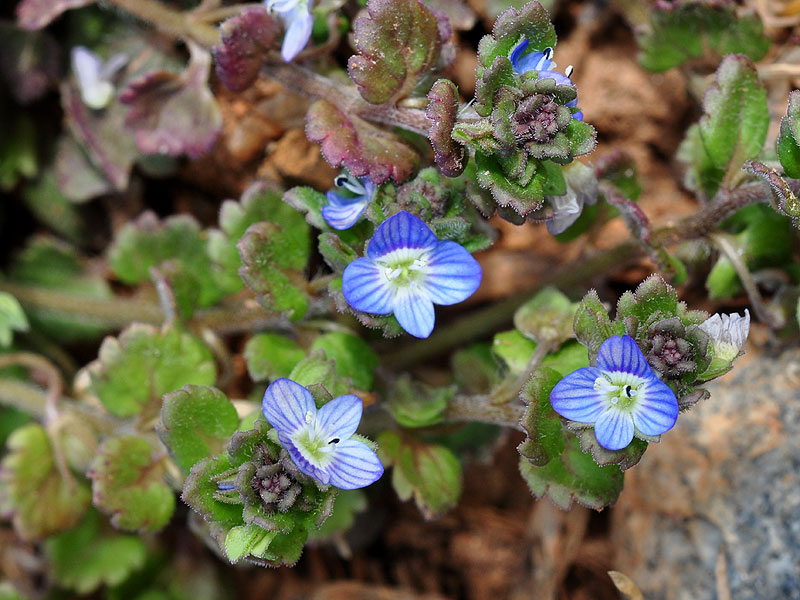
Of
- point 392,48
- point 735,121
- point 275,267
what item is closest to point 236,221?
point 275,267

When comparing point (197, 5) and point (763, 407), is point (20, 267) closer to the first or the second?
point (197, 5)

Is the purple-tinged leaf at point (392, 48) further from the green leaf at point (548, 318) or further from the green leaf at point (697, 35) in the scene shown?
the green leaf at point (697, 35)

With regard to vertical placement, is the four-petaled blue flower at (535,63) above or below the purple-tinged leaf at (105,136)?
above

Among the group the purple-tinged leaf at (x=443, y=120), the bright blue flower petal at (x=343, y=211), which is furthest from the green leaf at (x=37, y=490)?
the purple-tinged leaf at (x=443, y=120)

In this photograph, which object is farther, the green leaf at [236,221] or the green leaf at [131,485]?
the green leaf at [236,221]

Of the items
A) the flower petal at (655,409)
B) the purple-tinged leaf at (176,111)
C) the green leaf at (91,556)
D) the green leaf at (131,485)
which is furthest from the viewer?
the green leaf at (91,556)

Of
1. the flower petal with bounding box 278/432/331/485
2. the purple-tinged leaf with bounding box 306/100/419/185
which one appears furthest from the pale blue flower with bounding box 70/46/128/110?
the flower petal with bounding box 278/432/331/485

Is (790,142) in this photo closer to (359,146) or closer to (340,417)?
(359,146)

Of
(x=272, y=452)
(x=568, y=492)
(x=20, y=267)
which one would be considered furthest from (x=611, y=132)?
(x=20, y=267)
